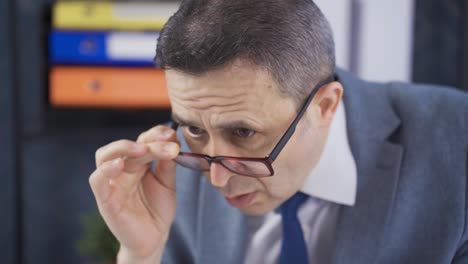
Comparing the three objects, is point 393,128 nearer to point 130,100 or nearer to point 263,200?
point 263,200

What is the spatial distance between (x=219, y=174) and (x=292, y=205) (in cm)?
28

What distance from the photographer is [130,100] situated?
261 cm

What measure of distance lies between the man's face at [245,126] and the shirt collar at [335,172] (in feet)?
0.29

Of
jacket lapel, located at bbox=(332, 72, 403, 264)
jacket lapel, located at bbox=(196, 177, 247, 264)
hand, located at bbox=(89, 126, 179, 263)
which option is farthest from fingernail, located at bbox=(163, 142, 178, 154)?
jacket lapel, located at bbox=(332, 72, 403, 264)

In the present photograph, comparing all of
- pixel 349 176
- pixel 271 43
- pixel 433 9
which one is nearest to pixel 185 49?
pixel 271 43

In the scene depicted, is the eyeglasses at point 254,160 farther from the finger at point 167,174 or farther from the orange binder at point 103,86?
the orange binder at point 103,86

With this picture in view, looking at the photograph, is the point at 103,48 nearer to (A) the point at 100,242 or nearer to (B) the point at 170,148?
(A) the point at 100,242

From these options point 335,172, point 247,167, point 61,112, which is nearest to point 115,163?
point 247,167

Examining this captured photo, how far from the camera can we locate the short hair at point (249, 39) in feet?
3.69

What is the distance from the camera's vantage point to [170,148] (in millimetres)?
1261

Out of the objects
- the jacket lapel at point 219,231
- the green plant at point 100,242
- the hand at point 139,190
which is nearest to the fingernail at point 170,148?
the hand at point 139,190

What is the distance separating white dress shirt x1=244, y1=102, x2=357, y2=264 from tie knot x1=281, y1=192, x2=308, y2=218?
0.08ft

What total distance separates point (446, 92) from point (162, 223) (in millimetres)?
705

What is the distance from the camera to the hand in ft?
4.19
